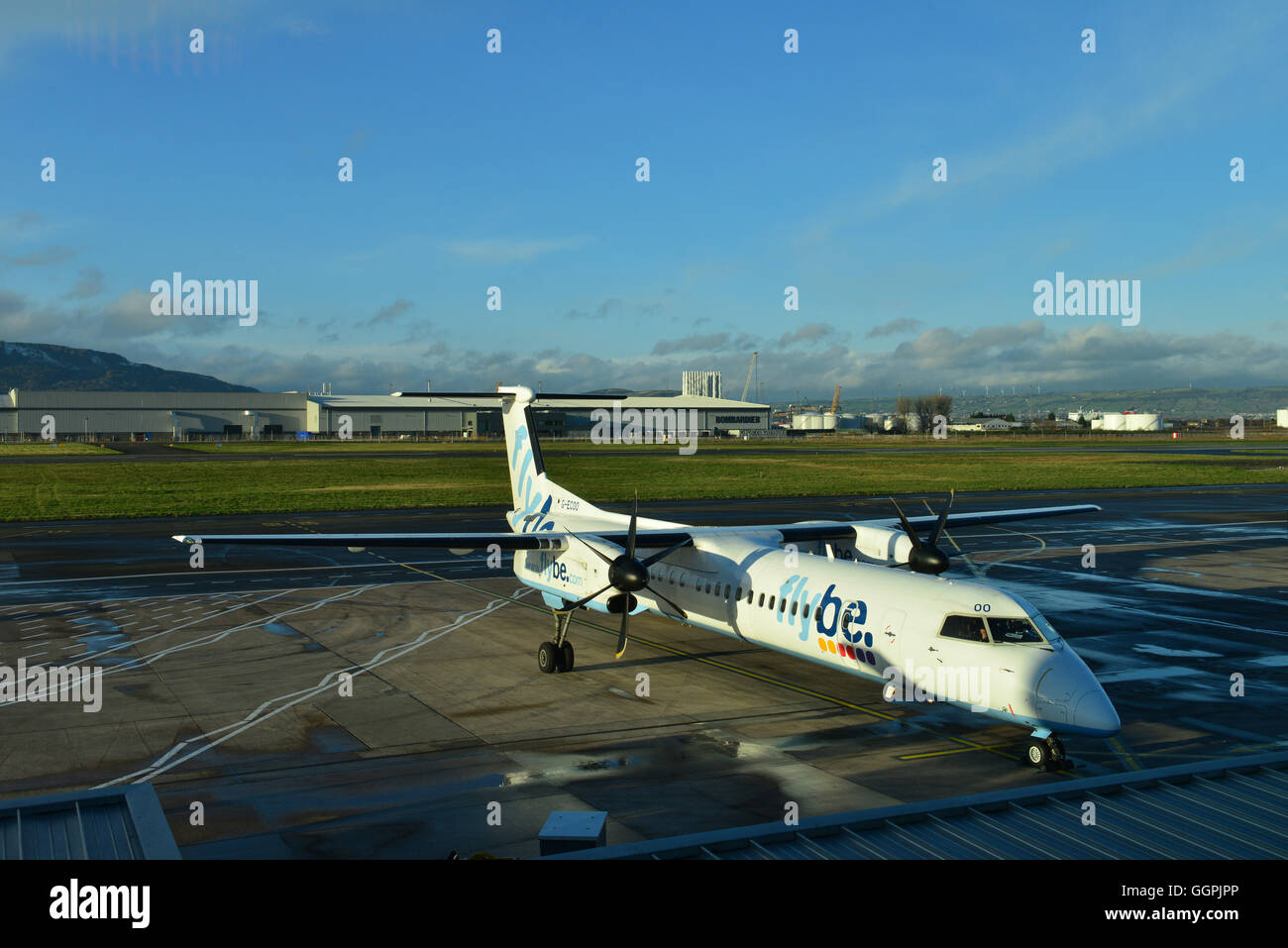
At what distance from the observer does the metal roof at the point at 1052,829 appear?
28.2 ft

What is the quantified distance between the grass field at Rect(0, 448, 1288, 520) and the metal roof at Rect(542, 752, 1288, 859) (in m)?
50.0

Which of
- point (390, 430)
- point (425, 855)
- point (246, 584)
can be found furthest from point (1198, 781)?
point (390, 430)

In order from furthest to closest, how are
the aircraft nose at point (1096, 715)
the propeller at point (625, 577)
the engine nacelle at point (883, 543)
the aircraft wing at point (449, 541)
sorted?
the engine nacelle at point (883, 543) → the aircraft wing at point (449, 541) → the propeller at point (625, 577) → the aircraft nose at point (1096, 715)

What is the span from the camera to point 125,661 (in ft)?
73.8

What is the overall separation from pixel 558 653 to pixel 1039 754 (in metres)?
10.8

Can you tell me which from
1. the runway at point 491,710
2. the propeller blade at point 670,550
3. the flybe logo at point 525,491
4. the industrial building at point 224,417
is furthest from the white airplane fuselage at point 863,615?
the industrial building at point 224,417

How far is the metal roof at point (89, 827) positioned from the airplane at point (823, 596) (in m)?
9.27

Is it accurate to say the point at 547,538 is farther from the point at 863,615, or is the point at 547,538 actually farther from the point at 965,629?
the point at 965,629

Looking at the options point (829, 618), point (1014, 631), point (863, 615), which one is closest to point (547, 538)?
point (829, 618)

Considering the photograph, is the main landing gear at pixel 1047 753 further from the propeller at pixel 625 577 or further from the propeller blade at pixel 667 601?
the propeller blade at pixel 667 601

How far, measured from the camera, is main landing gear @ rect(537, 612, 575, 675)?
72.0 ft

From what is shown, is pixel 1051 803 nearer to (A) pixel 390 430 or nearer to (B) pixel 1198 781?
(B) pixel 1198 781
